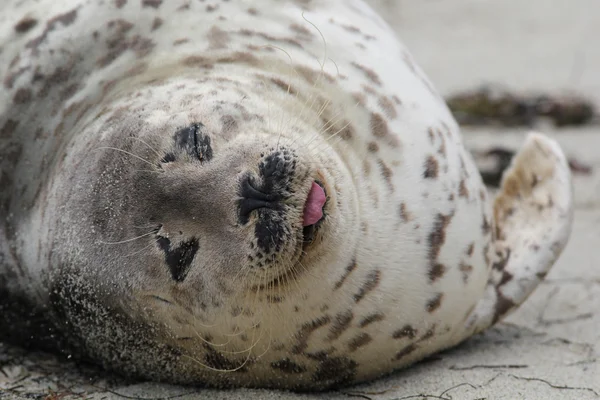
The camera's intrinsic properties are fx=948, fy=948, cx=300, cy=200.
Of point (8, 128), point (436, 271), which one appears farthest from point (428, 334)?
point (8, 128)

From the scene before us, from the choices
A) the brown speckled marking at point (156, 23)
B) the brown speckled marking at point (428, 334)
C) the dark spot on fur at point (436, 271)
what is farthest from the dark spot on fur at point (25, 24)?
the brown speckled marking at point (428, 334)

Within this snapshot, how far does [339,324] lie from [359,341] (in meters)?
0.13

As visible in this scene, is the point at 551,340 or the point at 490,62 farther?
the point at 490,62

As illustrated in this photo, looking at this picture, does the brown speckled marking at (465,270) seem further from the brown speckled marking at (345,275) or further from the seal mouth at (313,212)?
the seal mouth at (313,212)

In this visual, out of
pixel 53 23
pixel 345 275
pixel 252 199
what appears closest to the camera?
pixel 252 199

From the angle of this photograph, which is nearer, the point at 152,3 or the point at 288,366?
the point at 288,366

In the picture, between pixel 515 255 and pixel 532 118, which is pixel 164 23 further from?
pixel 532 118

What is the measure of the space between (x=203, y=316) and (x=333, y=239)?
0.50 meters

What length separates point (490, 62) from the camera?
830 cm

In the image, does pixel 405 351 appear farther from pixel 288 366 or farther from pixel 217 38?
pixel 217 38

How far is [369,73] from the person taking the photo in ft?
12.2

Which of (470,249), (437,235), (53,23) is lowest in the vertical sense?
(470,249)

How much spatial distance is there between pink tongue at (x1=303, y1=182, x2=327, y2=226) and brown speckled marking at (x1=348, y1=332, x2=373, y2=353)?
60 cm

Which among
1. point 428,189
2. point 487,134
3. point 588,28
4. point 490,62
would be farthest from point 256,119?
point 588,28
